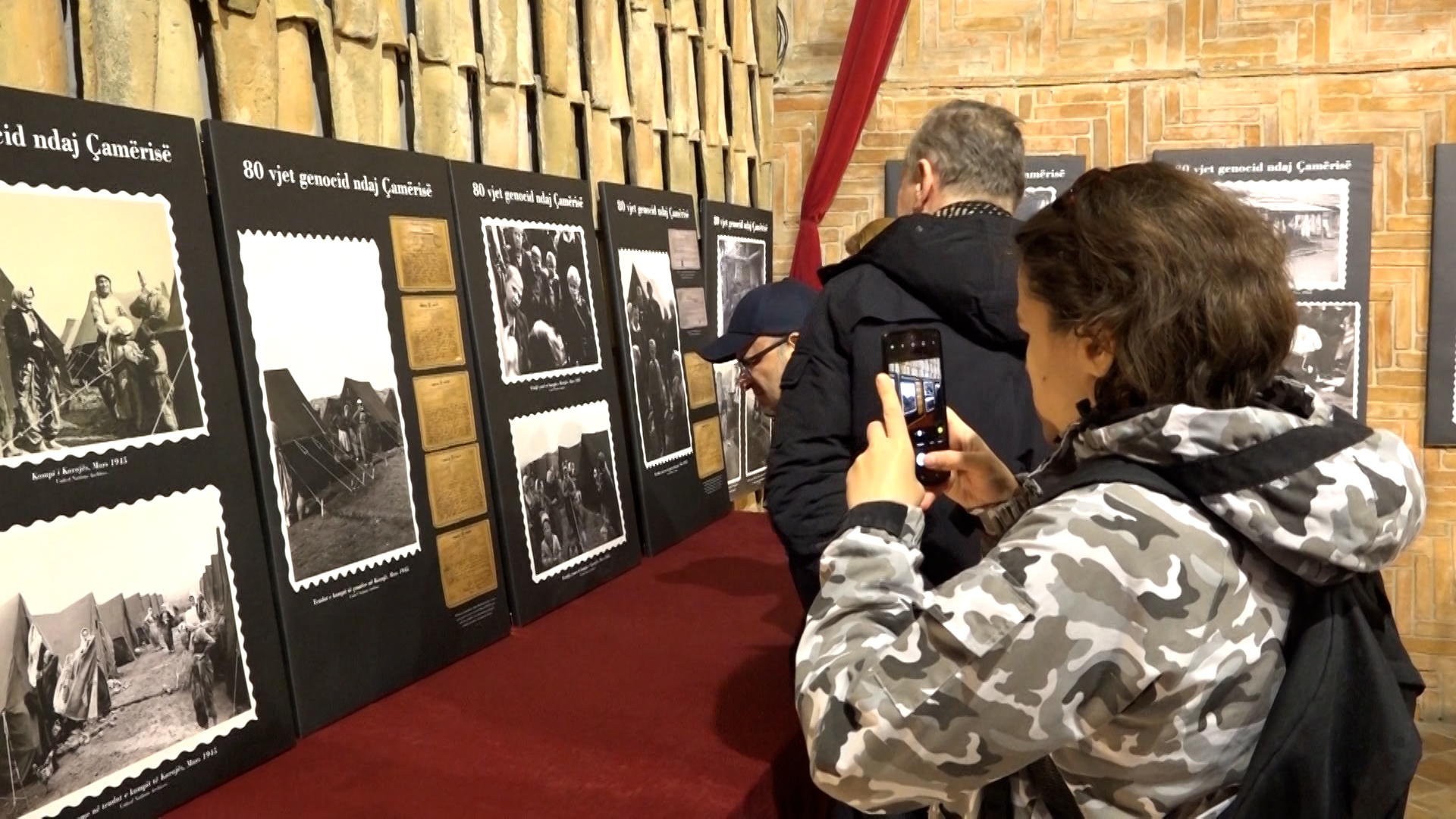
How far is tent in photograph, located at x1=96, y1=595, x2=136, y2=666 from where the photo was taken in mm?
1562

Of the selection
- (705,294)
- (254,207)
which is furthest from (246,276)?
(705,294)

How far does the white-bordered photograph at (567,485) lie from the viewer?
2.60 metres

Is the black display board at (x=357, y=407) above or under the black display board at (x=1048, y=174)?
under

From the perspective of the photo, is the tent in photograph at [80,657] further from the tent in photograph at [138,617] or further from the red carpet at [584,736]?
the red carpet at [584,736]

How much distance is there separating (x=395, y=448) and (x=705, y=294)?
6.20 feet

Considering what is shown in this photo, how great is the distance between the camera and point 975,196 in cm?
239

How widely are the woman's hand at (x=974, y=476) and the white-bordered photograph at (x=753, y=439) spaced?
7.91 feet

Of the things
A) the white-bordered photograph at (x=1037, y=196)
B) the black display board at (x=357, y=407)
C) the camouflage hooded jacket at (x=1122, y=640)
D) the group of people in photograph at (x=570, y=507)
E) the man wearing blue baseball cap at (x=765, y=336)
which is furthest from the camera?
the white-bordered photograph at (x=1037, y=196)

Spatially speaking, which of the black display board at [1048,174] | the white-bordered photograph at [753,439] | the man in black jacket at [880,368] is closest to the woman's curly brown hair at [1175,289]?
the man in black jacket at [880,368]

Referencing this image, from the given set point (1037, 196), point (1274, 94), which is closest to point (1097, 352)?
point (1037, 196)

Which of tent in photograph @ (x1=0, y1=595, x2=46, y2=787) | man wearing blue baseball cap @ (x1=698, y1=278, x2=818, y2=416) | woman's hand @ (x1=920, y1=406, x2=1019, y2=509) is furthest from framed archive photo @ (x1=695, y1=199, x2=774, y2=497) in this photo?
tent in photograph @ (x1=0, y1=595, x2=46, y2=787)

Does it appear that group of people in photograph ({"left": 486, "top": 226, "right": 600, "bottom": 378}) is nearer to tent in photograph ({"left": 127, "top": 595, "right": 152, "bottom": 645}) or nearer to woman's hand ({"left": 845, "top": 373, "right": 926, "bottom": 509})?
tent in photograph ({"left": 127, "top": 595, "right": 152, "bottom": 645})

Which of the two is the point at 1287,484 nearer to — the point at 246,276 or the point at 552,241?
the point at 246,276

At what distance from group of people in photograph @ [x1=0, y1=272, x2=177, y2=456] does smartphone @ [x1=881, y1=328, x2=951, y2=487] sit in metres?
1.15
